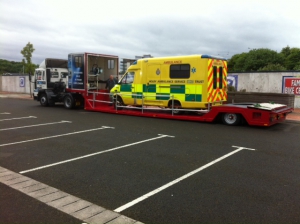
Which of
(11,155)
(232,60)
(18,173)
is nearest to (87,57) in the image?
(11,155)

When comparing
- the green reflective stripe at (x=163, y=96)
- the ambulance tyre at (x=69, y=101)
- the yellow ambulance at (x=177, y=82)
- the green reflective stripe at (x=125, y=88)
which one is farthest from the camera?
the ambulance tyre at (x=69, y=101)

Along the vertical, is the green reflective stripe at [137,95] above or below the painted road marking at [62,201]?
above

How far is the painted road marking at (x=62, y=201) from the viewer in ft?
11.5

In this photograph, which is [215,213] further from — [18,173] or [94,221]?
[18,173]

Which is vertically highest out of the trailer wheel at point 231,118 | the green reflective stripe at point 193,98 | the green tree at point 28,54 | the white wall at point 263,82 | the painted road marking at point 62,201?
the green tree at point 28,54

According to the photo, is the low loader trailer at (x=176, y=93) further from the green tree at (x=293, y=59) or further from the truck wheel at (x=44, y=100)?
the green tree at (x=293, y=59)

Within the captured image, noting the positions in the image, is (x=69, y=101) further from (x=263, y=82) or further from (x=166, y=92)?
(x=263, y=82)

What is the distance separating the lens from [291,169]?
5.46 m

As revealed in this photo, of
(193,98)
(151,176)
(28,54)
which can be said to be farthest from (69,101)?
(28,54)

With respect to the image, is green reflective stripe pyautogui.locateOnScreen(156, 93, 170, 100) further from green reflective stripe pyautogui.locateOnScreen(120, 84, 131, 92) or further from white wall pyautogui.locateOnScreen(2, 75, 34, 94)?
white wall pyautogui.locateOnScreen(2, 75, 34, 94)

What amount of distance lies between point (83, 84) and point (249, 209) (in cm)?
1330

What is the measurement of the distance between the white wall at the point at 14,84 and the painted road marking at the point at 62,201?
92.6 ft

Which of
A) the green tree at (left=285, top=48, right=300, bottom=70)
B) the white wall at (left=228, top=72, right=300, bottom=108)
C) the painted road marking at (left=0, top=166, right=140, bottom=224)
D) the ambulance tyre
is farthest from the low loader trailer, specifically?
the green tree at (left=285, top=48, right=300, bottom=70)

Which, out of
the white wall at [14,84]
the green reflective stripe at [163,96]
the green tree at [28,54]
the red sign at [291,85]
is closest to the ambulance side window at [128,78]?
the green reflective stripe at [163,96]
